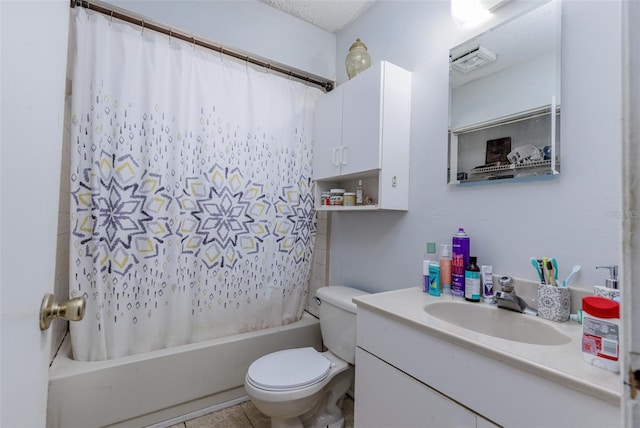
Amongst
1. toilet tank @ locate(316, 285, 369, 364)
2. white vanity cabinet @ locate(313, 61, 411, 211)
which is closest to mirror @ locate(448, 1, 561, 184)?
white vanity cabinet @ locate(313, 61, 411, 211)

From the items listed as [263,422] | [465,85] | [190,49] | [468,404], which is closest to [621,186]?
[468,404]

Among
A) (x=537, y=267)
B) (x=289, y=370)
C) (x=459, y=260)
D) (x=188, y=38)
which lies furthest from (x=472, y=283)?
(x=188, y=38)

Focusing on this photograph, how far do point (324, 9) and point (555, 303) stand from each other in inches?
77.5

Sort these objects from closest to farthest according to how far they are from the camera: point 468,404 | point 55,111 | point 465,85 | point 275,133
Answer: point 55,111 < point 468,404 < point 465,85 < point 275,133

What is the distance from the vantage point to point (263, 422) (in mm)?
1561

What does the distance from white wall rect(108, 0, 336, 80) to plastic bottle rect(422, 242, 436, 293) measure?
1433 millimetres

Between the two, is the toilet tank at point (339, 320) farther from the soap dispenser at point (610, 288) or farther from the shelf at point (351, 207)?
the soap dispenser at point (610, 288)

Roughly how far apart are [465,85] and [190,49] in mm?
1456

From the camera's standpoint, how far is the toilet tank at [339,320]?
1.48 metres

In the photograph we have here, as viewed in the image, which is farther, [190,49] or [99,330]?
[190,49]

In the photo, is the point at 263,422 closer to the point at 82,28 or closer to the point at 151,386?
the point at 151,386

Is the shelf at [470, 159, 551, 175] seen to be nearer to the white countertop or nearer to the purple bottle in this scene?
the purple bottle

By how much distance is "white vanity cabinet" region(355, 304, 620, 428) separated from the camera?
63 cm

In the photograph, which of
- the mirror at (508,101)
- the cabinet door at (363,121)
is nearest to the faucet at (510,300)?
the mirror at (508,101)
